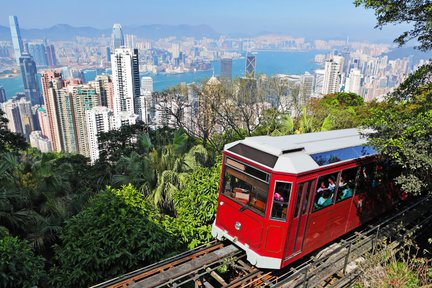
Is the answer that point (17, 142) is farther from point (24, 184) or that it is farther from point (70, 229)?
point (70, 229)

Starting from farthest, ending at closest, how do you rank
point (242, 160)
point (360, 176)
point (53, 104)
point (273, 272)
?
point (53, 104)
point (360, 176)
point (273, 272)
point (242, 160)

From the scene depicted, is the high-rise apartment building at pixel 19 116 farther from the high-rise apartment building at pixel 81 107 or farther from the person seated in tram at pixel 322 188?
the person seated in tram at pixel 322 188

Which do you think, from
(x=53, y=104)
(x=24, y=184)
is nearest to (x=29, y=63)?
(x=53, y=104)

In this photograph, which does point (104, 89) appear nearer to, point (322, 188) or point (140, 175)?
point (140, 175)

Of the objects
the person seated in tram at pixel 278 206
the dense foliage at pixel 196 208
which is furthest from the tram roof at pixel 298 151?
the dense foliage at pixel 196 208

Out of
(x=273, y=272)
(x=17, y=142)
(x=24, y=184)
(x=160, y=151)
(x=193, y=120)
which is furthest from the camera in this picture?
(x=193, y=120)

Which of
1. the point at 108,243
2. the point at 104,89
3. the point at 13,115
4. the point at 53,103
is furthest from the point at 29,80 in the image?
the point at 108,243
